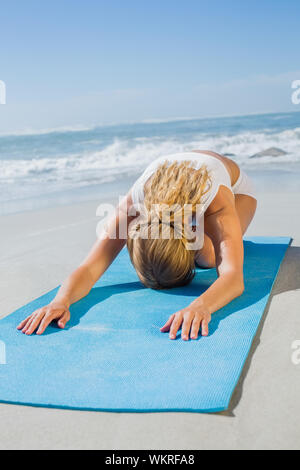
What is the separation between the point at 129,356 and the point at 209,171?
A: 106cm

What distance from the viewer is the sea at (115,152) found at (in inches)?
252

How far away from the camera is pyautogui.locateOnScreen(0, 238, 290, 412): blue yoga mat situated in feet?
4.52

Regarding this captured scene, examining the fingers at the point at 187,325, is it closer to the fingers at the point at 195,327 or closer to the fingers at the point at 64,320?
the fingers at the point at 195,327

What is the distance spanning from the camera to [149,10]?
683 inches

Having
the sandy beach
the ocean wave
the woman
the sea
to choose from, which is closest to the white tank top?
the woman

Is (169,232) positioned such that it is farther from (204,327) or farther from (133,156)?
(133,156)

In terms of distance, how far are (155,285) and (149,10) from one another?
686 inches

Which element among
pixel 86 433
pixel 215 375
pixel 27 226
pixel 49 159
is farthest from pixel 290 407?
pixel 49 159

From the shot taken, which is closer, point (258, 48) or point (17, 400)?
point (17, 400)

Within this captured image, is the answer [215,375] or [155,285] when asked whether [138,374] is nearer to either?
[215,375]

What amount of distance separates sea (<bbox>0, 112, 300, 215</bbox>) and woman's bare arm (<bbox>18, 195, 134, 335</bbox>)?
301cm

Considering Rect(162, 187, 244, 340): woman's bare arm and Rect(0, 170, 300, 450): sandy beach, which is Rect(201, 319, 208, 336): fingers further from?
Rect(0, 170, 300, 450): sandy beach

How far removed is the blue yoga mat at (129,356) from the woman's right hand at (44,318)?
0.03 meters

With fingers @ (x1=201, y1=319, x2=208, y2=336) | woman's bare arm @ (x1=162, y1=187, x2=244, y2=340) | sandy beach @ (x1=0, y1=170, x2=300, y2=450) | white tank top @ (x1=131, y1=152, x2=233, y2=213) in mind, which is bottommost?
sandy beach @ (x1=0, y1=170, x2=300, y2=450)
